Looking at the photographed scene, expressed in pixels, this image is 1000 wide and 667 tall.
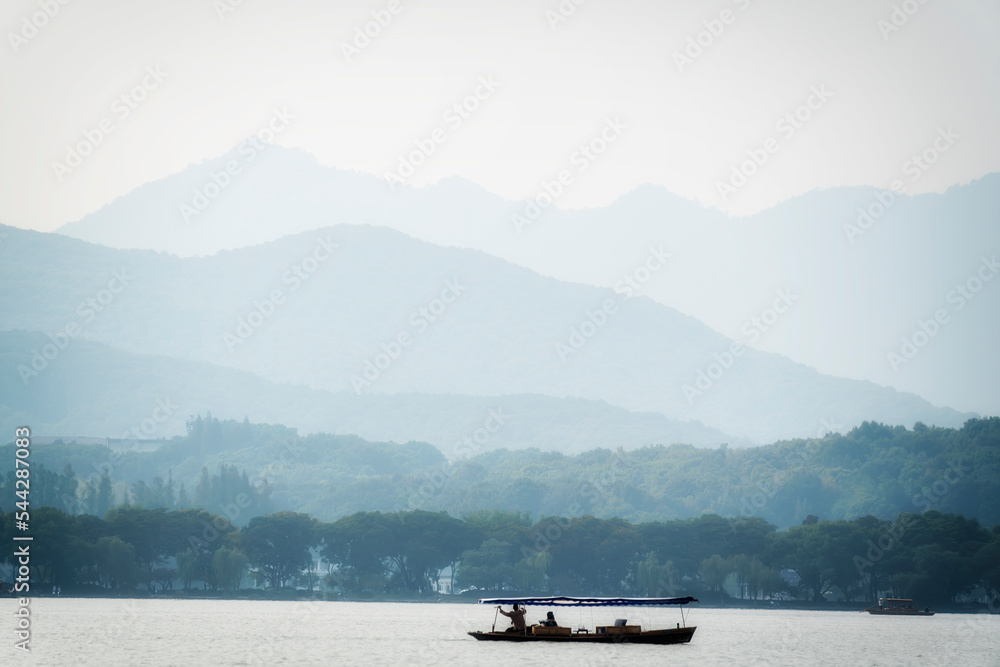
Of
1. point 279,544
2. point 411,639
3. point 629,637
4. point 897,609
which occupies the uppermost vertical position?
point 279,544

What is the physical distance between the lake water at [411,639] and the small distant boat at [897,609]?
7.13 feet

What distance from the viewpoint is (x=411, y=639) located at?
92250 mm

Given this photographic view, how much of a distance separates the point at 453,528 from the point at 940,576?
60.5 m

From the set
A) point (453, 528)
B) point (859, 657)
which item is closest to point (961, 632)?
point (859, 657)

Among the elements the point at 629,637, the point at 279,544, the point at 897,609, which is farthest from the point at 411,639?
the point at 279,544

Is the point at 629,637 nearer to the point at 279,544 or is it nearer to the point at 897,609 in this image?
the point at 897,609

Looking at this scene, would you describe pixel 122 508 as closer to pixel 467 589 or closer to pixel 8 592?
pixel 8 592

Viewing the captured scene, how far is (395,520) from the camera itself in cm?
16925

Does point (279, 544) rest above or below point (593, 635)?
above

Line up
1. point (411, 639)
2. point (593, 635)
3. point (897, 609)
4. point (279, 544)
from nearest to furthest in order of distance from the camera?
point (593, 635) → point (411, 639) → point (897, 609) → point (279, 544)

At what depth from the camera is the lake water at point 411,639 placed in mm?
76875

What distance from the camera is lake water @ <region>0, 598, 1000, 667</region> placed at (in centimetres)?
7688

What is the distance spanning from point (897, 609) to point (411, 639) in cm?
6536

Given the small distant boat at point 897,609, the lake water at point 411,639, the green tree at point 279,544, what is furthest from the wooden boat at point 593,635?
the green tree at point 279,544
